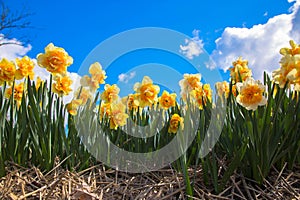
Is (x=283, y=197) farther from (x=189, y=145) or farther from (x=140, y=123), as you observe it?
(x=140, y=123)

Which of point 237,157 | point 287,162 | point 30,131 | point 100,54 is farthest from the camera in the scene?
point 100,54

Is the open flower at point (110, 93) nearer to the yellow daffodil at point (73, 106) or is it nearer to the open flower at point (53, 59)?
the yellow daffodil at point (73, 106)

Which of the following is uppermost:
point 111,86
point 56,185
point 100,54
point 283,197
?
point 100,54

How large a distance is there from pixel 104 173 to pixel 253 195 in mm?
912

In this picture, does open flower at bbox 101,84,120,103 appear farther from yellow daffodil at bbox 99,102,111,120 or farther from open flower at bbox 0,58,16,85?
open flower at bbox 0,58,16,85

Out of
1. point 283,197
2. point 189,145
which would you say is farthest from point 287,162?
point 189,145

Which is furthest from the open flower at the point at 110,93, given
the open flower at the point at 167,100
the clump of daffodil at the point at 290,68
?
the clump of daffodil at the point at 290,68

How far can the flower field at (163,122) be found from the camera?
1.71m

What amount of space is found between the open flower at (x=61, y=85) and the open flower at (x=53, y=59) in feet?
0.26

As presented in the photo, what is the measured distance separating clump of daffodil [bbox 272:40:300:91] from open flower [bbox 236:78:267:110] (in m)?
0.09

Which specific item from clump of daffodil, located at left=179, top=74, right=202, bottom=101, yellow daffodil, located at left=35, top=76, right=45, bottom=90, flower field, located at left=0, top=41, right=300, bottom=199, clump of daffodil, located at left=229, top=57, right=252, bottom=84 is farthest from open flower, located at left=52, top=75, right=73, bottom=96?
clump of daffodil, located at left=229, top=57, right=252, bottom=84

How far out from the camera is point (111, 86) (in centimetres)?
252

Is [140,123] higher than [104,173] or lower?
higher

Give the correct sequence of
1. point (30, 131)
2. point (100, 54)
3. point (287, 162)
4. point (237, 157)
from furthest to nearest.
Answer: point (100, 54)
point (30, 131)
point (287, 162)
point (237, 157)
